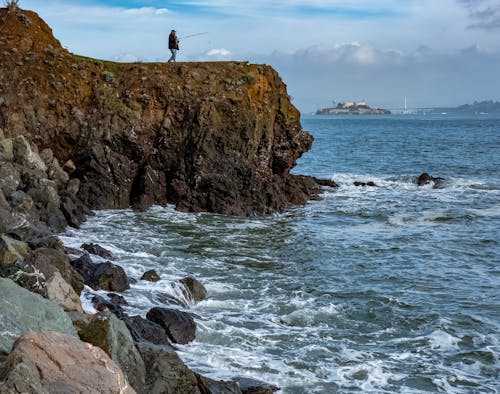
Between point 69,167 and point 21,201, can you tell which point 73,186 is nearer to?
point 69,167

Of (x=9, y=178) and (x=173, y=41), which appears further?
(x=173, y=41)

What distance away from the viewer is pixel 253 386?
11.5m

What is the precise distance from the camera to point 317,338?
48.4 ft

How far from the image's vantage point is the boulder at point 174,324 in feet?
44.6

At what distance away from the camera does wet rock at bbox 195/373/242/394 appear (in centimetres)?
1045

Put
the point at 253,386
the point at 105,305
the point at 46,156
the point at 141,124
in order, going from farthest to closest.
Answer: the point at 141,124, the point at 46,156, the point at 105,305, the point at 253,386

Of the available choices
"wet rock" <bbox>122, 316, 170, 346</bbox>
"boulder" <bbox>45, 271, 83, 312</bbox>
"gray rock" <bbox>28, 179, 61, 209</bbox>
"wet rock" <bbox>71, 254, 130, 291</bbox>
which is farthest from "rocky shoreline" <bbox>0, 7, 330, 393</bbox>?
"boulder" <bbox>45, 271, 83, 312</bbox>

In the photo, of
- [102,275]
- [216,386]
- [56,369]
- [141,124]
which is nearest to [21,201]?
[102,275]

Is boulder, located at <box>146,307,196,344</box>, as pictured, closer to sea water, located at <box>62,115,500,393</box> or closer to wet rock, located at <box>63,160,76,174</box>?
sea water, located at <box>62,115,500,393</box>

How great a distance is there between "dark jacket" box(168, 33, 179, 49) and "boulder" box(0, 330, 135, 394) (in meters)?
26.4

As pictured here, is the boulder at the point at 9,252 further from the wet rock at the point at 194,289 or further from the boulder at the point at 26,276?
the wet rock at the point at 194,289

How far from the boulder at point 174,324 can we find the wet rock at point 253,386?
2.02m

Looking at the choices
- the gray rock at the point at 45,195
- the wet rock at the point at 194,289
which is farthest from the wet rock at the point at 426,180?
the wet rock at the point at 194,289

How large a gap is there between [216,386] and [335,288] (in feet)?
27.7
